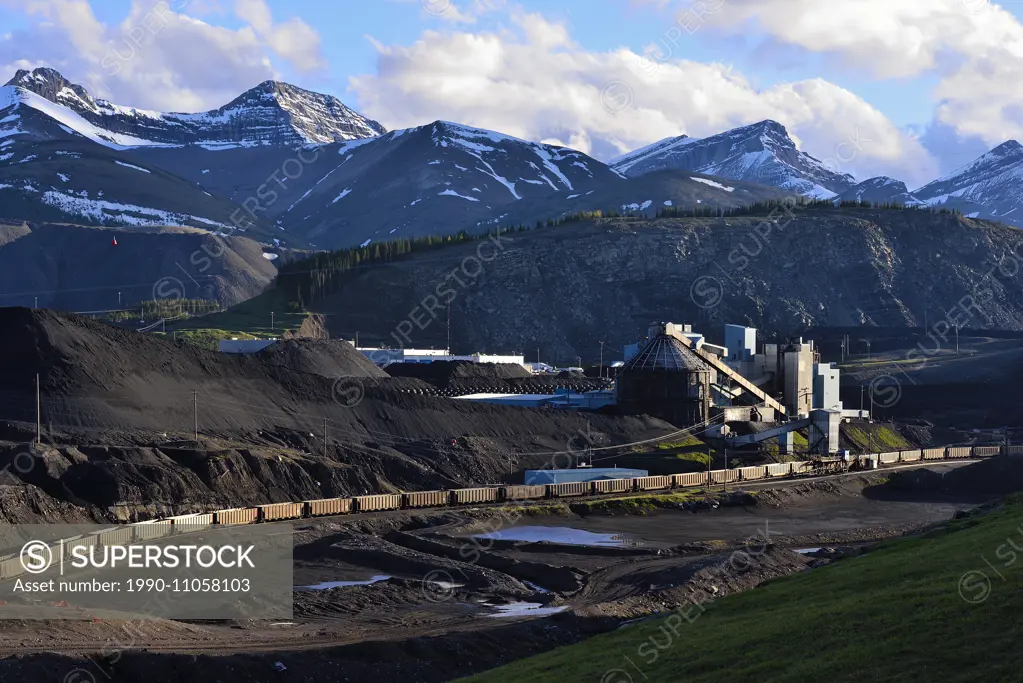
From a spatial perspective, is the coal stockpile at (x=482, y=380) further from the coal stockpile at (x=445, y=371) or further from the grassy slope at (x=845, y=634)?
the grassy slope at (x=845, y=634)

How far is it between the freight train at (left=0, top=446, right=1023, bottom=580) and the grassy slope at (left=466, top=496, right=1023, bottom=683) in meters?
27.9

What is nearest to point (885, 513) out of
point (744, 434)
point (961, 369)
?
point (744, 434)

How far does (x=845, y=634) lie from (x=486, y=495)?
2374 inches

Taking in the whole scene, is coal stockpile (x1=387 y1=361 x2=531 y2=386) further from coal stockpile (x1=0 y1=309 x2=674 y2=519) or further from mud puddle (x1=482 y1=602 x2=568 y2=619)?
mud puddle (x1=482 y1=602 x2=568 y2=619)

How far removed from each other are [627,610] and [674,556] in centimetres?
1836

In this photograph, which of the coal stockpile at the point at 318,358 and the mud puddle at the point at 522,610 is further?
the coal stockpile at the point at 318,358

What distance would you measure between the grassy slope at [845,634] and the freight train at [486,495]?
27.9m

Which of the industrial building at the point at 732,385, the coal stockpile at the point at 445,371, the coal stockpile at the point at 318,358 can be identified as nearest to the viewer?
the industrial building at the point at 732,385

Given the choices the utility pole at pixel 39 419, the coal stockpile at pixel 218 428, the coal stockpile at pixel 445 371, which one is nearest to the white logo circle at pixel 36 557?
the coal stockpile at pixel 218 428

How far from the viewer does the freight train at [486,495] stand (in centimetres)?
6626

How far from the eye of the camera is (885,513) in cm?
9881

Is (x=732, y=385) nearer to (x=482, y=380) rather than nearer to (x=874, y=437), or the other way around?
(x=874, y=437)

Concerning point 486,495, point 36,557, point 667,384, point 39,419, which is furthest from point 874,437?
point 36,557

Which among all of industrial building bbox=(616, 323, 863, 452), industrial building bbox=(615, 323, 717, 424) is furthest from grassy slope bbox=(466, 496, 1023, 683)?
industrial building bbox=(615, 323, 717, 424)
